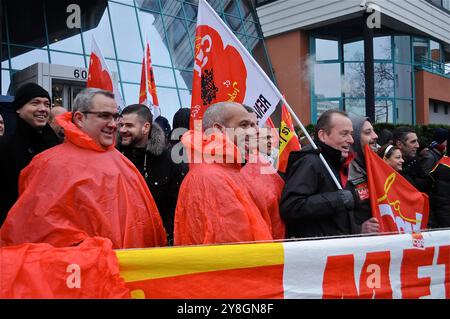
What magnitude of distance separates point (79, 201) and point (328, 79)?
19.4 meters

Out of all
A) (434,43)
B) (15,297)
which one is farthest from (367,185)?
(434,43)

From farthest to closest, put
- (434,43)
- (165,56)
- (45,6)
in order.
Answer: (434,43) → (165,56) → (45,6)

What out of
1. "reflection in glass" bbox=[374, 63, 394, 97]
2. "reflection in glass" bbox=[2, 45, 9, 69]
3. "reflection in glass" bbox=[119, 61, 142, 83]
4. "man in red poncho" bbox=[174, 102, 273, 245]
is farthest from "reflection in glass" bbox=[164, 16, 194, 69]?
"man in red poncho" bbox=[174, 102, 273, 245]

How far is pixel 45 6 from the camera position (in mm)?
12945

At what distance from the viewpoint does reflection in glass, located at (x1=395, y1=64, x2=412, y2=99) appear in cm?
2084

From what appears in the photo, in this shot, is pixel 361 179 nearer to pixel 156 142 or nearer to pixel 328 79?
pixel 156 142

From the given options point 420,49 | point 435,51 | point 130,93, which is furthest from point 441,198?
point 435,51

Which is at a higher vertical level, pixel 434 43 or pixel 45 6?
pixel 434 43

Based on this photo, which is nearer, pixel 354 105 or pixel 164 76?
pixel 164 76

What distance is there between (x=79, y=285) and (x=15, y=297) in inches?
9.5

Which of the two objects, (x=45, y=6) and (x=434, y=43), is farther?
(x=434, y=43)

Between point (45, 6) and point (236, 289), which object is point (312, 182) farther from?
point (45, 6)

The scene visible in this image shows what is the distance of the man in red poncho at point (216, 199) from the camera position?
2.33 m

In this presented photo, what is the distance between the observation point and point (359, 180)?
326 centimetres
